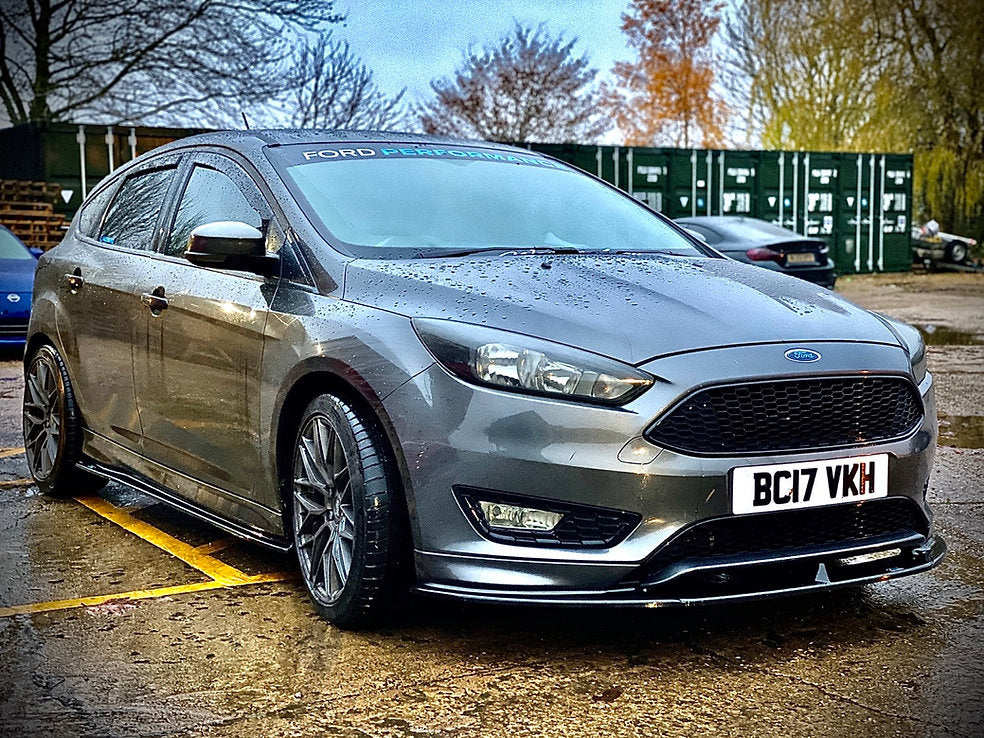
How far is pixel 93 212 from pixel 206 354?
1.88 metres

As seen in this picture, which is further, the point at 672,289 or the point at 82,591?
the point at 82,591

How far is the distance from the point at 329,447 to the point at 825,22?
33245mm

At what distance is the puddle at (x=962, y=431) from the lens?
6895 millimetres

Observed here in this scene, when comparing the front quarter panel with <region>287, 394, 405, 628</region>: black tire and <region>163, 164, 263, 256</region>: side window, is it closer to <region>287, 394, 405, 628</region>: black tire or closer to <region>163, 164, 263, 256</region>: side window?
<region>287, 394, 405, 628</region>: black tire


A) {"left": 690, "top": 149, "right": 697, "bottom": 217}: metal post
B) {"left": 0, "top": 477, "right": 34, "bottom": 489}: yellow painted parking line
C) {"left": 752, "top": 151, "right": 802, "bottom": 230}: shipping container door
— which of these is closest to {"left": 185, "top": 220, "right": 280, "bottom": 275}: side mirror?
{"left": 0, "top": 477, "right": 34, "bottom": 489}: yellow painted parking line

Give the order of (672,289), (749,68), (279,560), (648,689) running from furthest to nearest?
1. (749,68)
2. (279,560)
3. (672,289)
4. (648,689)

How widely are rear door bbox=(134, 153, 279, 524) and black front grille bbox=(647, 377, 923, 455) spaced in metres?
1.47

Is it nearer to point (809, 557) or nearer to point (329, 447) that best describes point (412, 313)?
point (329, 447)

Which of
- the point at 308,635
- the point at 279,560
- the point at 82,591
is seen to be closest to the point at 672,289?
the point at 308,635

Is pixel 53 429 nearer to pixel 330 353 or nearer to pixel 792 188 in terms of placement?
pixel 330 353

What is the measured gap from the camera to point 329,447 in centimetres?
364

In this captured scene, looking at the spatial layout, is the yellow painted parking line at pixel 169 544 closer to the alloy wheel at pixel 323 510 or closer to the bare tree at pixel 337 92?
the alloy wheel at pixel 323 510

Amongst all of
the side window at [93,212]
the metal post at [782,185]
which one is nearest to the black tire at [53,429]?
the side window at [93,212]

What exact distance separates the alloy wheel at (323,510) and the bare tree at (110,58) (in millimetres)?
27200
